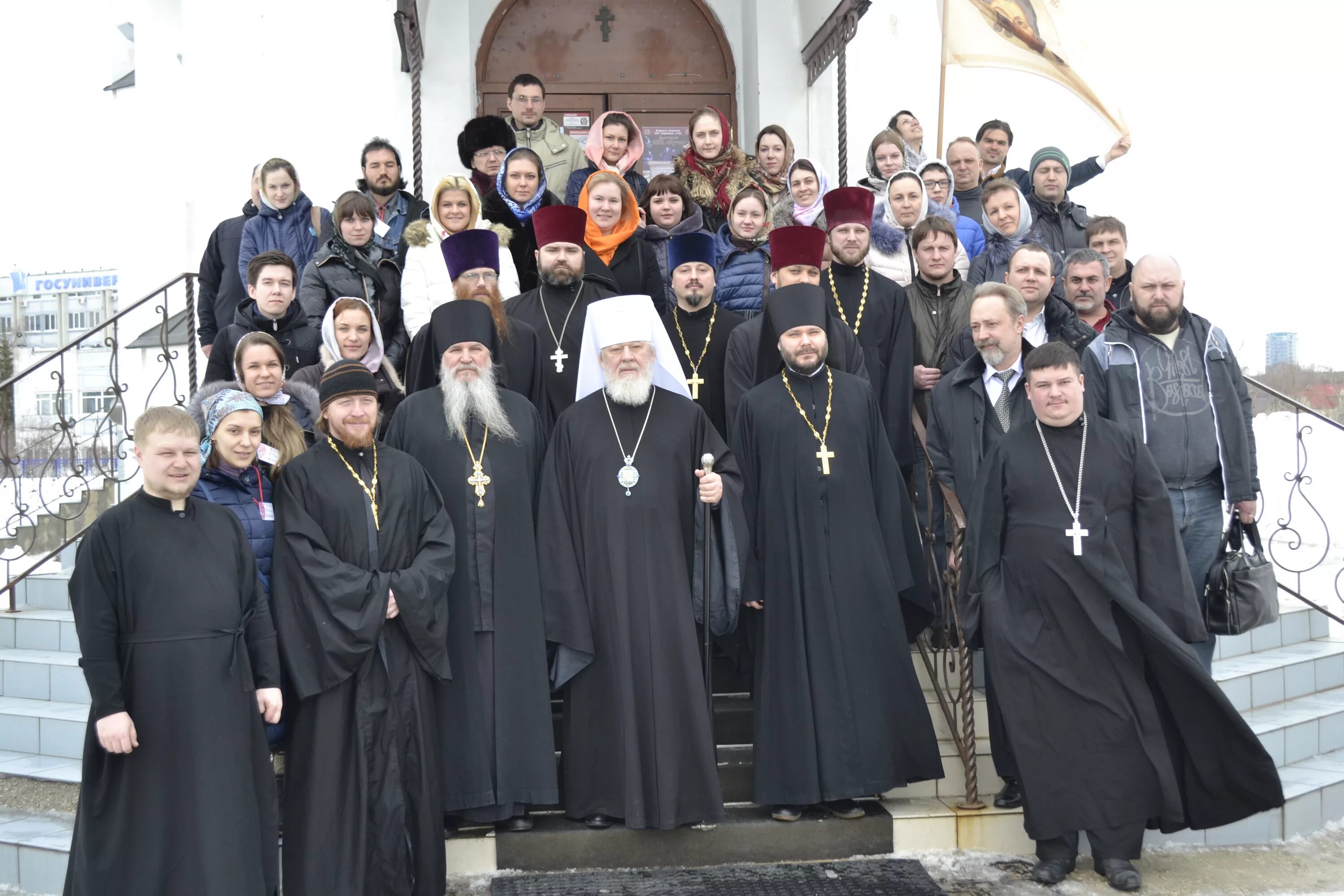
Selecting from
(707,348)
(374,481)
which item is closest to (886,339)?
(707,348)

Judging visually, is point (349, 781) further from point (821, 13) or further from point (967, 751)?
point (821, 13)

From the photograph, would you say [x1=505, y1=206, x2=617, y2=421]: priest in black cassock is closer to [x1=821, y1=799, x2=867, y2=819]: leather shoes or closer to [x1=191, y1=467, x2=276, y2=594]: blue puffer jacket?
[x1=191, y1=467, x2=276, y2=594]: blue puffer jacket

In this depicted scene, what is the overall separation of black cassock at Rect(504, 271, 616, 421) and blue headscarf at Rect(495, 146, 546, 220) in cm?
67

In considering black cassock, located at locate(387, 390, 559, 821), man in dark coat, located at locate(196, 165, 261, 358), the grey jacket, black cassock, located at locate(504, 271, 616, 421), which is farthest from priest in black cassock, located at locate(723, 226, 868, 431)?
man in dark coat, located at locate(196, 165, 261, 358)

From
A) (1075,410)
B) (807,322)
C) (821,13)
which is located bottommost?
(1075,410)

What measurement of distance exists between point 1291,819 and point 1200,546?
4.06ft

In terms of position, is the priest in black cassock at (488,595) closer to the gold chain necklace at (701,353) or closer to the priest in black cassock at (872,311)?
the gold chain necklace at (701,353)

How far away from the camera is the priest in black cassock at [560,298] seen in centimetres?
548

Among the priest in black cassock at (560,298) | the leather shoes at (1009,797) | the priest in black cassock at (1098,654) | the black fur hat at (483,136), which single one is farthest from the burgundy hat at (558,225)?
the leather shoes at (1009,797)

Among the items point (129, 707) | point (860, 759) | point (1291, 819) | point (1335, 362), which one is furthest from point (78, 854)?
point (1335, 362)

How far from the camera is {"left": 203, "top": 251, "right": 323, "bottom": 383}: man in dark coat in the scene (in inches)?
203

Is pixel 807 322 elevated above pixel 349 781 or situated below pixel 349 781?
above

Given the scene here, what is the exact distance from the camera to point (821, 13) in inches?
357

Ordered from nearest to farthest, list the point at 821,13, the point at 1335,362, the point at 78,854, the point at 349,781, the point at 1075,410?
1. the point at 78,854
2. the point at 349,781
3. the point at 1075,410
4. the point at 821,13
5. the point at 1335,362
